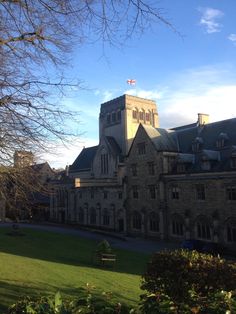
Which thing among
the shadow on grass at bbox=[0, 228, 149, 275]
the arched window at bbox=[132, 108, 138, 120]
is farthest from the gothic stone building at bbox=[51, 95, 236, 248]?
the arched window at bbox=[132, 108, 138, 120]

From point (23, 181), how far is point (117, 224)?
44.8 meters

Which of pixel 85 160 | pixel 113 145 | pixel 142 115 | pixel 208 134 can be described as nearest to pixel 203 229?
pixel 208 134

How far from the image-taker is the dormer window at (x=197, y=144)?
148 feet

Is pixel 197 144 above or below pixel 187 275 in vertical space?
above

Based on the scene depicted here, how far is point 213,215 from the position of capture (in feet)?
128

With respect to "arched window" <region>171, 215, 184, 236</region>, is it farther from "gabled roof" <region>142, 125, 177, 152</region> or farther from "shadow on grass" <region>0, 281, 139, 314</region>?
"shadow on grass" <region>0, 281, 139, 314</region>

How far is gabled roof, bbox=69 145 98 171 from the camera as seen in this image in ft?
248

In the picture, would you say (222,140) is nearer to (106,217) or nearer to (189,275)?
(106,217)

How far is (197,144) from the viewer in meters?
45.3

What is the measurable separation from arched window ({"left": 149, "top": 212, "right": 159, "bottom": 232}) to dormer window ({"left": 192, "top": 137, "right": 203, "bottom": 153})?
8.56 m

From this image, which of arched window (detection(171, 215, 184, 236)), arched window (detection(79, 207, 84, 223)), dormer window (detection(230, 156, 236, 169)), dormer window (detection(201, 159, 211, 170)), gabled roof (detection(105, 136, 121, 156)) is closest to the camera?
dormer window (detection(230, 156, 236, 169))

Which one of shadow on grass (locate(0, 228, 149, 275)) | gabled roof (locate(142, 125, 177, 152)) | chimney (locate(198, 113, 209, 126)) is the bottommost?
shadow on grass (locate(0, 228, 149, 275))

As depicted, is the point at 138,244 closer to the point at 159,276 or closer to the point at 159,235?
the point at 159,235

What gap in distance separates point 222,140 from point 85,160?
1531 inches
